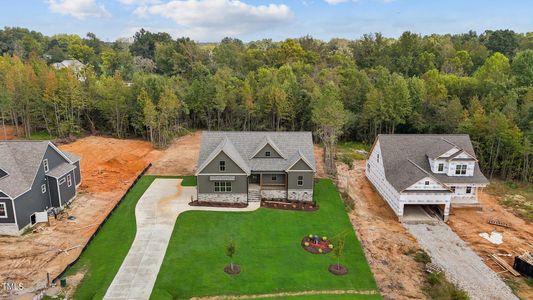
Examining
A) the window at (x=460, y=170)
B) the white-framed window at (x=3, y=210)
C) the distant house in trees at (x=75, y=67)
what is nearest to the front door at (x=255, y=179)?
the window at (x=460, y=170)

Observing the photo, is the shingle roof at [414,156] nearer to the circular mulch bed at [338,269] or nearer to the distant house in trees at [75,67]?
the circular mulch bed at [338,269]

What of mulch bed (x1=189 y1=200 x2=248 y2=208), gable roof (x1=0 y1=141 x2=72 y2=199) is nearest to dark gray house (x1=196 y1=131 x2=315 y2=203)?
mulch bed (x1=189 y1=200 x2=248 y2=208)

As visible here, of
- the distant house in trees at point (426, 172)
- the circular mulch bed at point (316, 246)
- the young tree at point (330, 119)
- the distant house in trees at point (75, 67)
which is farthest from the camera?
the distant house in trees at point (75, 67)

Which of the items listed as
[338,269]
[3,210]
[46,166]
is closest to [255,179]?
[338,269]

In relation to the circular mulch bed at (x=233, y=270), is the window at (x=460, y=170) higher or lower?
higher

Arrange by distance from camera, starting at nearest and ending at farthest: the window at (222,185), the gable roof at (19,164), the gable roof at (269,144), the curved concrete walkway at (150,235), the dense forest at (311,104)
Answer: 1. the curved concrete walkway at (150,235)
2. the gable roof at (19,164)
3. the window at (222,185)
4. the gable roof at (269,144)
5. the dense forest at (311,104)

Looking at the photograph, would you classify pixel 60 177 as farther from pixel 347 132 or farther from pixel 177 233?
pixel 347 132

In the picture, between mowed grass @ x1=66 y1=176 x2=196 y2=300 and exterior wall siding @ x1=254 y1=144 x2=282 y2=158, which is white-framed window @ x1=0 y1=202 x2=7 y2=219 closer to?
mowed grass @ x1=66 y1=176 x2=196 y2=300
